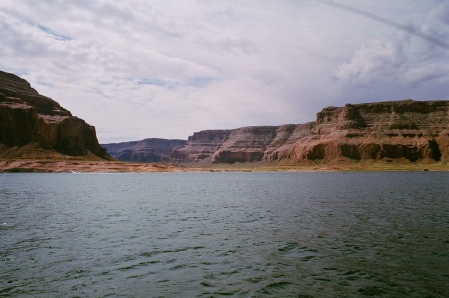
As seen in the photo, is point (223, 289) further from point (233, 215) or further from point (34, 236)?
point (233, 215)

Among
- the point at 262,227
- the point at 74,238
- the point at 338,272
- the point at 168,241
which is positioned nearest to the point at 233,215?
the point at 262,227

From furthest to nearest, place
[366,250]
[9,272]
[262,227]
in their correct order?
[262,227], [366,250], [9,272]

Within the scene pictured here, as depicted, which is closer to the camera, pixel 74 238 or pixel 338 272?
pixel 338 272

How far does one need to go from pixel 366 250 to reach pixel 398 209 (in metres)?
16.8

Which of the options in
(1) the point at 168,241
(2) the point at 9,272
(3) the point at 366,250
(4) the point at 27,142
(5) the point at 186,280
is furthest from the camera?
(4) the point at 27,142

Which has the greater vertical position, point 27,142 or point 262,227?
point 27,142

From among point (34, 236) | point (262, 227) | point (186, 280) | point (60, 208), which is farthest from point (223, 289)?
point (60, 208)

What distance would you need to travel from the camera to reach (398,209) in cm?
3203

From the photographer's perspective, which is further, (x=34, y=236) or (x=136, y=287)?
(x=34, y=236)

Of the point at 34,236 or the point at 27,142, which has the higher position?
the point at 27,142

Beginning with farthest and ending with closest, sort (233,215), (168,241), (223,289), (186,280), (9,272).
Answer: (233,215) → (168,241) → (9,272) → (186,280) → (223,289)

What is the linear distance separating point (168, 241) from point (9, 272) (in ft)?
26.8

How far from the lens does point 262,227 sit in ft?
79.6

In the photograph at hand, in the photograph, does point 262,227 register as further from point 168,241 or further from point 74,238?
point 74,238
